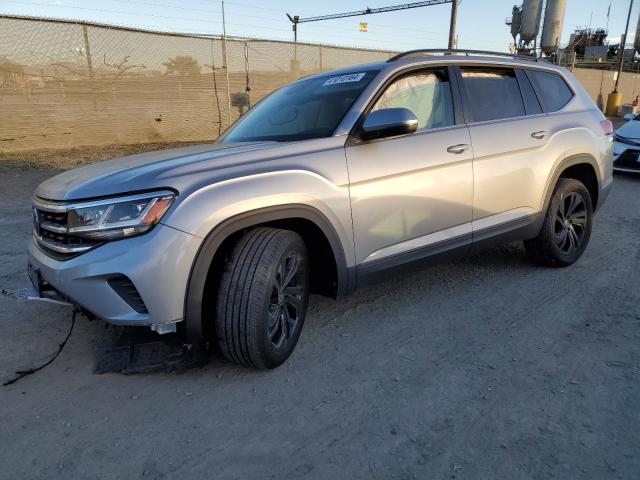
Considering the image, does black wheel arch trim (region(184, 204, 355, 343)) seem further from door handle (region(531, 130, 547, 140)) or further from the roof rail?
door handle (region(531, 130, 547, 140))

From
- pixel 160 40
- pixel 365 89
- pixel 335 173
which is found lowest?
pixel 335 173

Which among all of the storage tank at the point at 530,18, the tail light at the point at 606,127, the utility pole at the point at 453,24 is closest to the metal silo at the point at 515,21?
the storage tank at the point at 530,18

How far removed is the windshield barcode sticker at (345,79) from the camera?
130 inches

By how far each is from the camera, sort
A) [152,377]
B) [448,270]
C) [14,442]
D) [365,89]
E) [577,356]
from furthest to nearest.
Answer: [448,270] < [365,89] < [577,356] < [152,377] < [14,442]

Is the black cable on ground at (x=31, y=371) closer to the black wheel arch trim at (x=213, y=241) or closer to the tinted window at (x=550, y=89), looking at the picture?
the black wheel arch trim at (x=213, y=241)

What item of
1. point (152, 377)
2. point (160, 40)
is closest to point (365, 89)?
point (152, 377)

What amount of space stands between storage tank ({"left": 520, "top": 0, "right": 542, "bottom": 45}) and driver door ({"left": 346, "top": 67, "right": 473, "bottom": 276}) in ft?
121

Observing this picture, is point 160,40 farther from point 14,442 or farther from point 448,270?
point 14,442

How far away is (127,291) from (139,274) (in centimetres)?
13

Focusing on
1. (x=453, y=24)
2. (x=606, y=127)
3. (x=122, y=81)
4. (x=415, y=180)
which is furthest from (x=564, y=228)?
(x=453, y=24)

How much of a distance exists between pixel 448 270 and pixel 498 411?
A: 79.6 inches

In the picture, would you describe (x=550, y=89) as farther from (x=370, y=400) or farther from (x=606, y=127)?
(x=370, y=400)

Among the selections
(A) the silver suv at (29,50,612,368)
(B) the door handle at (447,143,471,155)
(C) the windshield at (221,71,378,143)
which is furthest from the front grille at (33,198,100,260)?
(B) the door handle at (447,143,471,155)

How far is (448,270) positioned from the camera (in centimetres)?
426
